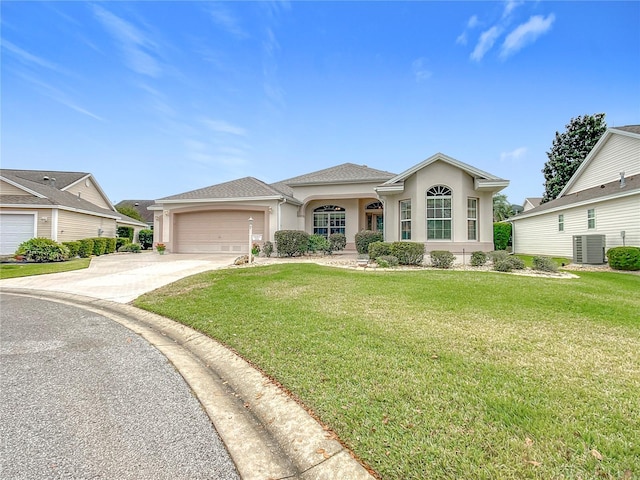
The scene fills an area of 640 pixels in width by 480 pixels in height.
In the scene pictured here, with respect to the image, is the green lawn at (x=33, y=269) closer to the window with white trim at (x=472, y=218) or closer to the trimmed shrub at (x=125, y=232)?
the trimmed shrub at (x=125, y=232)

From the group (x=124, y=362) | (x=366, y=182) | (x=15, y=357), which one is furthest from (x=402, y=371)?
(x=366, y=182)

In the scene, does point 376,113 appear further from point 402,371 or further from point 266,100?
point 402,371

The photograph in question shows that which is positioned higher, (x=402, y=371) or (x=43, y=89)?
(x=43, y=89)

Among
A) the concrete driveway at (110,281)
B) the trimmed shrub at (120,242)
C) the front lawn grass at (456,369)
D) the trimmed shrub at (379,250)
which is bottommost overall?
the front lawn grass at (456,369)

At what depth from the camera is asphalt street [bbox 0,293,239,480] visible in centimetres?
200

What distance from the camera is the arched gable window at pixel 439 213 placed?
1325cm

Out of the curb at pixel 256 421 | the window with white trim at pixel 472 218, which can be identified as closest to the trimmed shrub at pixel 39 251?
the curb at pixel 256 421

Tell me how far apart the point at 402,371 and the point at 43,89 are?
21.4 metres

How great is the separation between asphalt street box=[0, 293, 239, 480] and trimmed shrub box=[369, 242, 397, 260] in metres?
9.41

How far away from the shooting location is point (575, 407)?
2.41 meters

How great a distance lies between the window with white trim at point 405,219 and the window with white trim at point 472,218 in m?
2.47

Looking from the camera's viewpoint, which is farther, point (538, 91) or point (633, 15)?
point (538, 91)

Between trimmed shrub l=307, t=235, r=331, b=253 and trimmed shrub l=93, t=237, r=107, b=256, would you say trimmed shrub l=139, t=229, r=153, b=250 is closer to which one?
trimmed shrub l=93, t=237, r=107, b=256

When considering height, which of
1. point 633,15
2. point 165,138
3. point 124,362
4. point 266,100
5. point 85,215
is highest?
point 633,15
